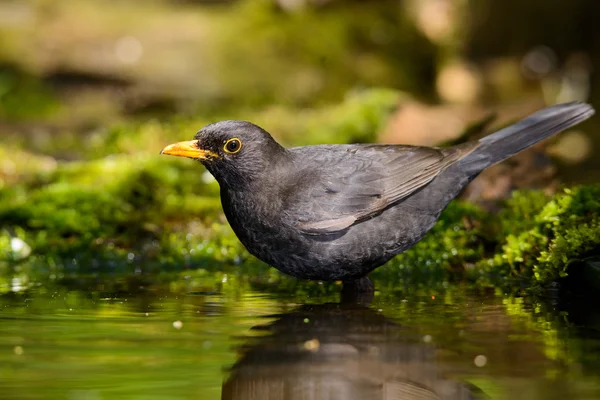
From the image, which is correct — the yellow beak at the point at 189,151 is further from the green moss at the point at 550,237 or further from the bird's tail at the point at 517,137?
the green moss at the point at 550,237

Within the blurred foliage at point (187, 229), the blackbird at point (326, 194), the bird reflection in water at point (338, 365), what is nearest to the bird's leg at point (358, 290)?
the blackbird at point (326, 194)

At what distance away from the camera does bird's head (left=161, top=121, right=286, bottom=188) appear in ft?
19.9

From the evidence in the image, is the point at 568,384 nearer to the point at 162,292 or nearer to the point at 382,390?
the point at 382,390

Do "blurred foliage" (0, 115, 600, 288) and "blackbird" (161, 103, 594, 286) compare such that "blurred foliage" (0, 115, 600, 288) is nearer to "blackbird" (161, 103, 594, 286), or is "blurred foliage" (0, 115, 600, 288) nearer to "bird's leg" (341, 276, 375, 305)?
"bird's leg" (341, 276, 375, 305)

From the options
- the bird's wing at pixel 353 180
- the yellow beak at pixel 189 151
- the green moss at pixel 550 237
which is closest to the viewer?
the yellow beak at pixel 189 151

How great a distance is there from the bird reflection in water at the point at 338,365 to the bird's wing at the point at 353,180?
923 mm

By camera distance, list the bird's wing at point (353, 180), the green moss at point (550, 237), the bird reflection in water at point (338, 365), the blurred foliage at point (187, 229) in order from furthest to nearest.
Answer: the blurred foliage at point (187, 229) < the green moss at point (550, 237) < the bird's wing at point (353, 180) < the bird reflection in water at point (338, 365)

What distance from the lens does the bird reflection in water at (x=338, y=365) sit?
3885 mm

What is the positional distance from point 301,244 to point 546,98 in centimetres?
1149

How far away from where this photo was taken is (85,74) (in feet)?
46.2

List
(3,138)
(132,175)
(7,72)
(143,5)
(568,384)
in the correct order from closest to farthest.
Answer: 1. (568,384)
2. (132,175)
3. (3,138)
4. (7,72)
5. (143,5)

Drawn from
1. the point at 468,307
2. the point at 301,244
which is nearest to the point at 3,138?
the point at 301,244

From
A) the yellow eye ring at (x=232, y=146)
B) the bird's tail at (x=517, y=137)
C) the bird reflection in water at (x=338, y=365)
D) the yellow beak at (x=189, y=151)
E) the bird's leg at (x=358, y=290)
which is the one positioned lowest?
the bird reflection in water at (x=338, y=365)

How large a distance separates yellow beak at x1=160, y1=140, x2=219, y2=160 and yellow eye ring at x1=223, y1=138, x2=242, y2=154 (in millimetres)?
86
